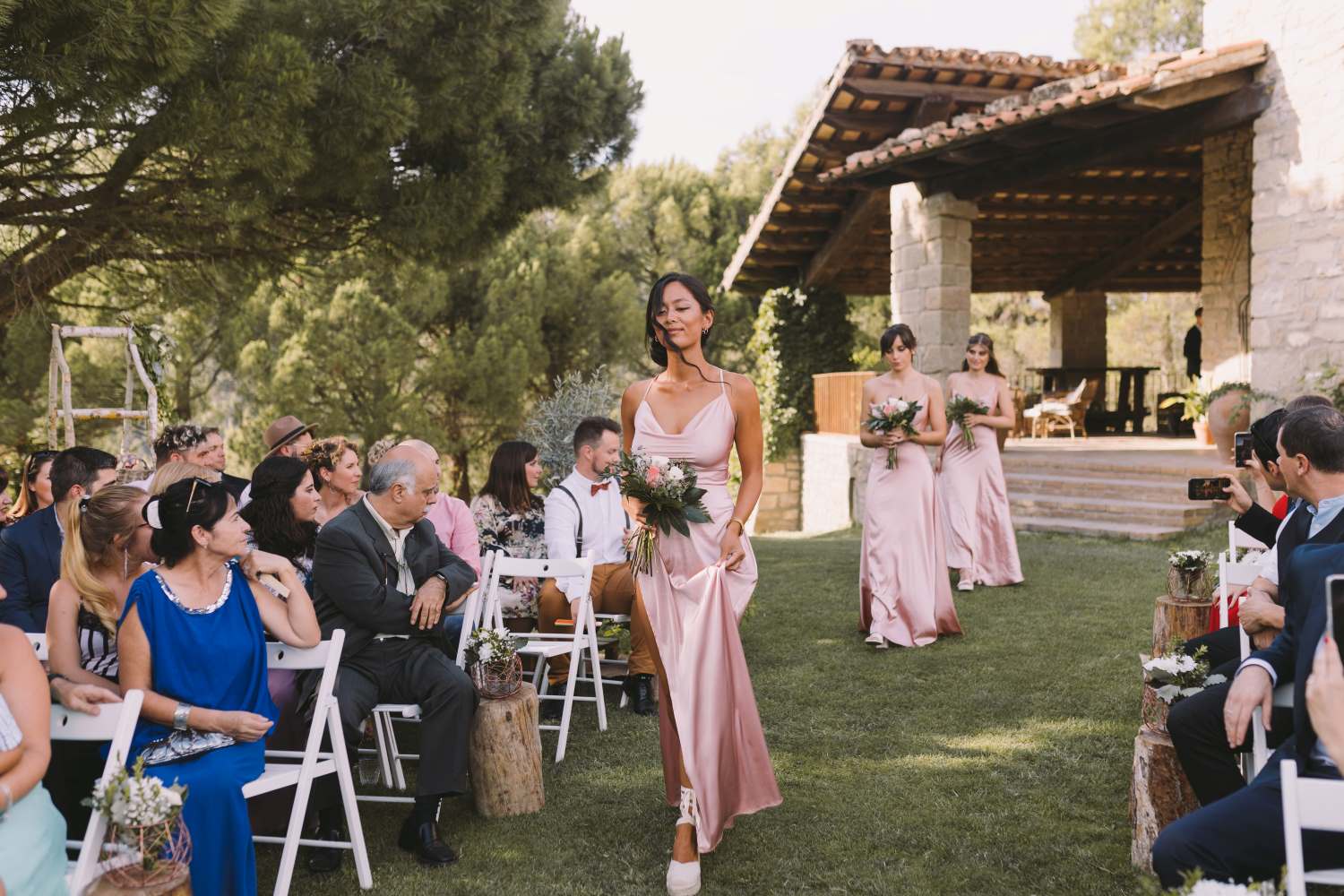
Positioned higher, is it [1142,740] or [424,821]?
[1142,740]

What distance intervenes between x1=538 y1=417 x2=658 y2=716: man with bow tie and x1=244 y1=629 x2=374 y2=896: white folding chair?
6.86ft

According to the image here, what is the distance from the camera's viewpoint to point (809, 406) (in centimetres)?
1823

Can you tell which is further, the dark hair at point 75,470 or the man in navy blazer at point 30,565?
the dark hair at point 75,470

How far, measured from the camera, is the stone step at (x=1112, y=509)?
34.5ft

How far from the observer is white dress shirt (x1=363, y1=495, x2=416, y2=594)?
14.0ft

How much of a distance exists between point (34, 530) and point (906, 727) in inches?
159

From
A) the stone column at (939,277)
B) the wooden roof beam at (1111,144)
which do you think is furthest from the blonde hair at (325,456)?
the wooden roof beam at (1111,144)

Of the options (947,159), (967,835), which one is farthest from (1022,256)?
(967,835)

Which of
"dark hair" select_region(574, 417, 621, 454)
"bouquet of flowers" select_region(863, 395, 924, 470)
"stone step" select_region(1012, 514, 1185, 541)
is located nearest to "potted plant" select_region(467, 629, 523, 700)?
"dark hair" select_region(574, 417, 621, 454)

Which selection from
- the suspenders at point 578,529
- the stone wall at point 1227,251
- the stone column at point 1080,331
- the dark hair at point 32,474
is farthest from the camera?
the stone column at point 1080,331

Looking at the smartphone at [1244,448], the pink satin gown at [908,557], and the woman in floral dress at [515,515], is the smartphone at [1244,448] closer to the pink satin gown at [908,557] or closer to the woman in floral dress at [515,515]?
the pink satin gown at [908,557]

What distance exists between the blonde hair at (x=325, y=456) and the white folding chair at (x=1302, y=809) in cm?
439

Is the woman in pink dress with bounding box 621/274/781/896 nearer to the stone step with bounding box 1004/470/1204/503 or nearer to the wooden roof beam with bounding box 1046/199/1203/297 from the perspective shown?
the stone step with bounding box 1004/470/1204/503

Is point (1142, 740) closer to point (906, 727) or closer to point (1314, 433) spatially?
point (1314, 433)
